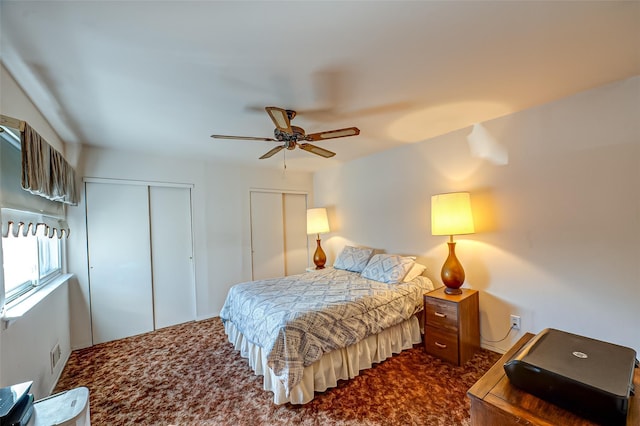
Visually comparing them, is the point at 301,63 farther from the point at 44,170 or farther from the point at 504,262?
the point at 504,262

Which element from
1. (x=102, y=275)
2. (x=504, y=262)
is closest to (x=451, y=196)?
(x=504, y=262)

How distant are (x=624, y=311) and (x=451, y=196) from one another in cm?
149

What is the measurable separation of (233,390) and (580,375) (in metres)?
2.28

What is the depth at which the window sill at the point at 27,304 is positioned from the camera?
4.99 feet

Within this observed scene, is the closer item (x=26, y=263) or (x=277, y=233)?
(x=26, y=263)

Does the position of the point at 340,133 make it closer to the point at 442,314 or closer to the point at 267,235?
the point at 442,314

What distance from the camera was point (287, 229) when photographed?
15.9ft

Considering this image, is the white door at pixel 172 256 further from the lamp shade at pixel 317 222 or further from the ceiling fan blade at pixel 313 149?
the ceiling fan blade at pixel 313 149

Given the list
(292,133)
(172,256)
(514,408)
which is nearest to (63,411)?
(514,408)

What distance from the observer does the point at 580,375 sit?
2.91ft

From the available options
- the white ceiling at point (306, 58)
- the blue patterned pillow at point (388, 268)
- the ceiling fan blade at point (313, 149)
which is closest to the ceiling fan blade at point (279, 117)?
the white ceiling at point (306, 58)

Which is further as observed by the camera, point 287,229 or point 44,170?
point 287,229

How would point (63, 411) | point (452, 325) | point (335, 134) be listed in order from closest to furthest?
point (63, 411), point (335, 134), point (452, 325)

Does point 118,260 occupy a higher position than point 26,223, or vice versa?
point 26,223
